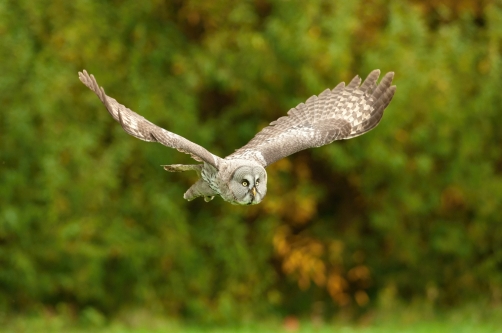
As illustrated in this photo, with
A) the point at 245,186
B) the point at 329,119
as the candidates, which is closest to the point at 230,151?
the point at 329,119

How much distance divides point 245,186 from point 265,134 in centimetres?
138

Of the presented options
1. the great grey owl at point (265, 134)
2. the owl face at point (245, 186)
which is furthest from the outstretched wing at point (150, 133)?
the owl face at point (245, 186)

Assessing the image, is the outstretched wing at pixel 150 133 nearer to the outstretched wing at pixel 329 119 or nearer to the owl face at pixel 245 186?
the owl face at pixel 245 186

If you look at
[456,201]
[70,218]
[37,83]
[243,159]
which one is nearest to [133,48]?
[37,83]

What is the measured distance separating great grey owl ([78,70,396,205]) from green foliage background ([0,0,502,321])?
304cm

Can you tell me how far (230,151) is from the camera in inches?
403

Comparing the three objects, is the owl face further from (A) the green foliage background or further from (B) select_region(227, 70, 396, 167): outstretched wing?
(A) the green foliage background

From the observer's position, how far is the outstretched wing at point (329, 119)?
19.4 ft

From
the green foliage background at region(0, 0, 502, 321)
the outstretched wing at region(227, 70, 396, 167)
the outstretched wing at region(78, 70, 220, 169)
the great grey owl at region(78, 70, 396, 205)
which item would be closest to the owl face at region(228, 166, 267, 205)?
the great grey owl at region(78, 70, 396, 205)

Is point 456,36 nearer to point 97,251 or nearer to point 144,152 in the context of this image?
point 144,152

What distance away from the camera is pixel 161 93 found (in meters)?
9.95

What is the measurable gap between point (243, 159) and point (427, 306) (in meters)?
5.43

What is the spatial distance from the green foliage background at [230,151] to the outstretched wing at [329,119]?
2.95 m

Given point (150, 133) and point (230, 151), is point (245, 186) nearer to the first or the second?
point (150, 133)
